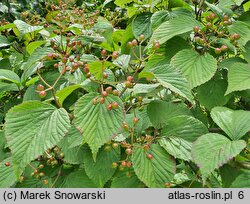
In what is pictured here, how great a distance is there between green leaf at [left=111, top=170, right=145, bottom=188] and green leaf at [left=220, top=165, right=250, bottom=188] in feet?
0.62

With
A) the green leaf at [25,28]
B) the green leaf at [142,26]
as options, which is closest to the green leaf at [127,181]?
the green leaf at [142,26]

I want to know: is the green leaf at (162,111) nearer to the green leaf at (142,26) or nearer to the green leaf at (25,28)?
the green leaf at (142,26)

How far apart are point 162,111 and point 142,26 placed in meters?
0.40

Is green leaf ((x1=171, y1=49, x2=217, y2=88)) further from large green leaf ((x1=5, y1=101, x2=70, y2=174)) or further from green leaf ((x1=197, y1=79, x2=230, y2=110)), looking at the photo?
large green leaf ((x1=5, y1=101, x2=70, y2=174))

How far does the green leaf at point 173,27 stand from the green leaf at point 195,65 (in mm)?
54

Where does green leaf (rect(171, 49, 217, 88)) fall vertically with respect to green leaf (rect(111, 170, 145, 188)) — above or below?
above

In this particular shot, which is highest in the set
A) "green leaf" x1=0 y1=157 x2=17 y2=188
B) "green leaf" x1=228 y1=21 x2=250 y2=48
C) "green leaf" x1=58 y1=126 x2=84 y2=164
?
"green leaf" x1=228 y1=21 x2=250 y2=48

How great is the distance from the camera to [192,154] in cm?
77

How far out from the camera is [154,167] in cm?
79

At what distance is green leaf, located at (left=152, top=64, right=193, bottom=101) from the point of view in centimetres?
84

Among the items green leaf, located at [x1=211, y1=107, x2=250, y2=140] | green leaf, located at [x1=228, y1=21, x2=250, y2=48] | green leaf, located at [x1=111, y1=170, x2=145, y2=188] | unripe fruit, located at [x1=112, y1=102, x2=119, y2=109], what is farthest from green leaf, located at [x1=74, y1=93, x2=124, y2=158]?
green leaf, located at [x1=228, y1=21, x2=250, y2=48]

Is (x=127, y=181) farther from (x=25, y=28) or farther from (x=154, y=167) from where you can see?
(x=25, y=28)

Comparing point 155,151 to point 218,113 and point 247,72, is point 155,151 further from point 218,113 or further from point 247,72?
point 247,72
